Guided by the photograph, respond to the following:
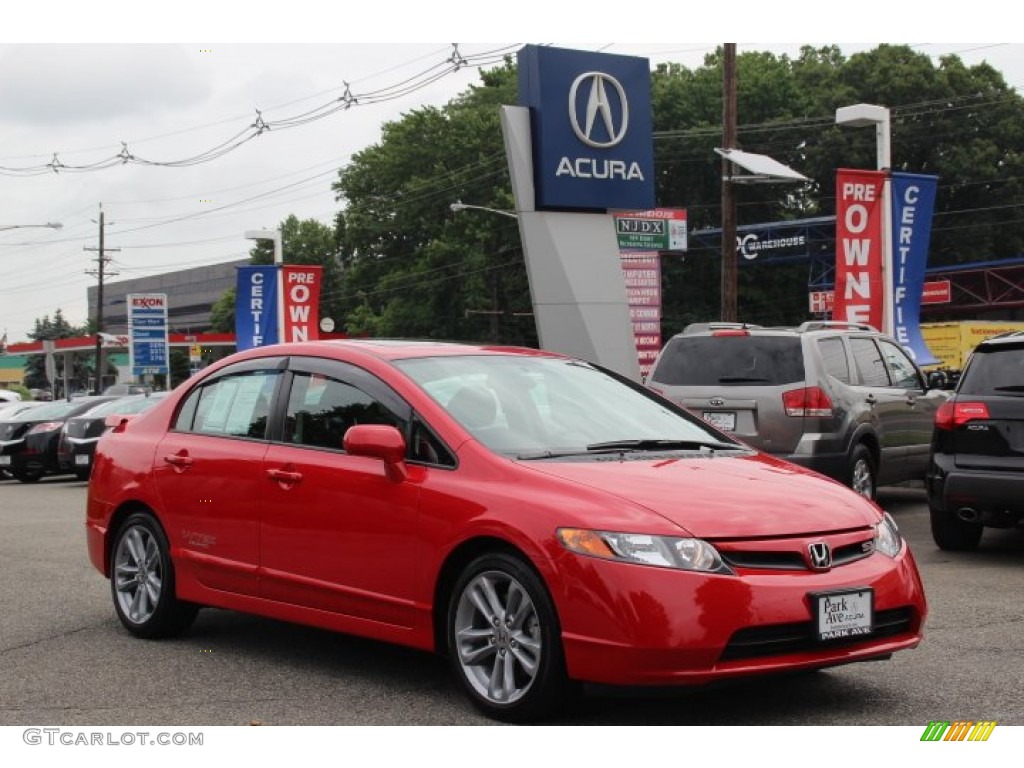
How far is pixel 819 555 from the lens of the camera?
212 inches

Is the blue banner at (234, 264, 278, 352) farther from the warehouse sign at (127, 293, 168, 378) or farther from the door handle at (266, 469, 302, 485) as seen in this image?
the door handle at (266, 469, 302, 485)

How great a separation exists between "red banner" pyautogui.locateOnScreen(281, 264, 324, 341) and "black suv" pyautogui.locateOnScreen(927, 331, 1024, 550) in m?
23.7

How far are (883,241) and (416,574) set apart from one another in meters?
15.7

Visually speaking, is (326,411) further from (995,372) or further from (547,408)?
(995,372)

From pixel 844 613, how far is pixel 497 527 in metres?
1.34

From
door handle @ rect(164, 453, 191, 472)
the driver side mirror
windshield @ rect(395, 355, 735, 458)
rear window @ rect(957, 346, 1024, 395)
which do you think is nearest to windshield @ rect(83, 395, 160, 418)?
rear window @ rect(957, 346, 1024, 395)

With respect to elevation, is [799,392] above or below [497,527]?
above

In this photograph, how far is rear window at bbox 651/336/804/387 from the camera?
12633 mm

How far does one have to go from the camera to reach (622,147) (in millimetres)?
16969

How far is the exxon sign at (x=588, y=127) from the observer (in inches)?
641

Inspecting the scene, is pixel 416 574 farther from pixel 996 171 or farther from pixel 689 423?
pixel 996 171

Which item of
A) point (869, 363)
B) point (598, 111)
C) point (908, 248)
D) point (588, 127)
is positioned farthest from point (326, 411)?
point (908, 248)
